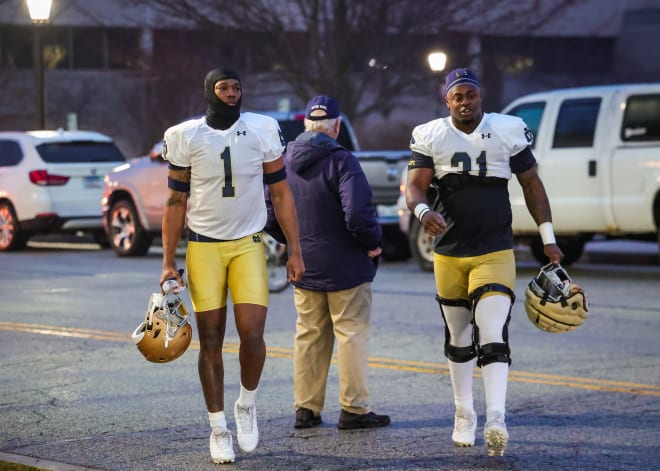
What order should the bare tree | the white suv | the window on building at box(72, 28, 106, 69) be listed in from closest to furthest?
the white suv → the bare tree → the window on building at box(72, 28, 106, 69)

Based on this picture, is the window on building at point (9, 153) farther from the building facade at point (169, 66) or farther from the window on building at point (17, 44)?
the window on building at point (17, 44)

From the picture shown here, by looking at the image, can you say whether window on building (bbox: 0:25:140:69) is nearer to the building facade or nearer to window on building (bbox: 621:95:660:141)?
the building facade

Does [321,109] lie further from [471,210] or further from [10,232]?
[10,232]

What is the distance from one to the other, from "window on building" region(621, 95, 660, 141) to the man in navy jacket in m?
8.33

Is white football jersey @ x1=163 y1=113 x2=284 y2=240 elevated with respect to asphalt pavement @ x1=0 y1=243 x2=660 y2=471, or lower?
elevated

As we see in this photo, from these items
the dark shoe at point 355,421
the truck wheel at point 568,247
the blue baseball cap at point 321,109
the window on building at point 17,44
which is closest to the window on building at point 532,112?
the truck wheel at point 568,247

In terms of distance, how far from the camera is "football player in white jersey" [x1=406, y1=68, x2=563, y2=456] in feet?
23.5

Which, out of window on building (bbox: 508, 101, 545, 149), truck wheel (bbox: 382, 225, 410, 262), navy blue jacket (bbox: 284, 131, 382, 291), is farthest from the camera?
truck wheel (bbox: 382, 225, 410, 262)

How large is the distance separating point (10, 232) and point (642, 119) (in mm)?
10018

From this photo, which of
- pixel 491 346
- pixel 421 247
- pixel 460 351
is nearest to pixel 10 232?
pixel 421 247

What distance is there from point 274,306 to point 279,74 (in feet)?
59.1

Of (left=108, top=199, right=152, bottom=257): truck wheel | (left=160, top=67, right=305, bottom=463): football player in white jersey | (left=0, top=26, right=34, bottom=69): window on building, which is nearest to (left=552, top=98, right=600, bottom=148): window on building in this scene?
(left=108, top=199, right=152, bottom=257): truck wheel

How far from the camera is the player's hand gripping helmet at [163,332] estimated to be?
22.3 feet

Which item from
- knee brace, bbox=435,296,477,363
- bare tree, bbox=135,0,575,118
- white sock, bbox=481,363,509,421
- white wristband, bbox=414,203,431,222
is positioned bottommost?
white sock, bbox=481,363,509,421
